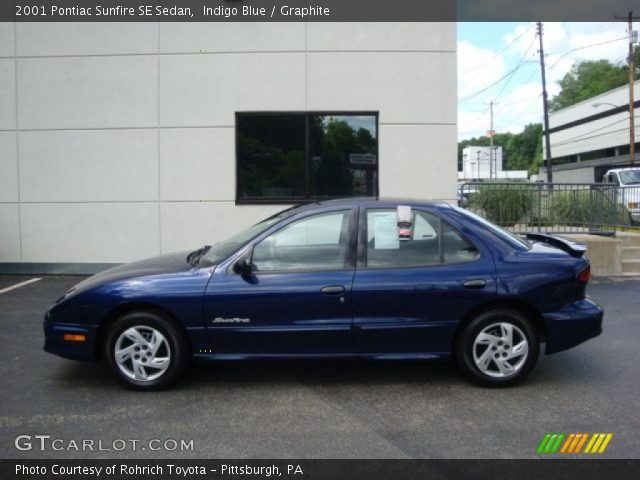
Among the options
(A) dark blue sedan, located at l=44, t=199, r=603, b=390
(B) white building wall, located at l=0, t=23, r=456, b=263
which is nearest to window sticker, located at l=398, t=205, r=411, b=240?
(A) dark blue sedan, located at l=44, t=199, r=603, b=390

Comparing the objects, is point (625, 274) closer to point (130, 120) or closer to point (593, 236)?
point (593, 236)

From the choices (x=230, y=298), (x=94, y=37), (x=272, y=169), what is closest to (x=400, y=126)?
(x=272, y=169)

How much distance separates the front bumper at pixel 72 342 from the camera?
493cm

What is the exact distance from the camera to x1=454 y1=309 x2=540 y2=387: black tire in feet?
16.1

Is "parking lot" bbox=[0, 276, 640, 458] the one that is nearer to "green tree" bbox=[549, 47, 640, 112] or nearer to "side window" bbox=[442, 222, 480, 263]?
"side window" bbox=[442, 222, 480, 263]

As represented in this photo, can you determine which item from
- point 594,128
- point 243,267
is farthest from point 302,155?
point 594,128

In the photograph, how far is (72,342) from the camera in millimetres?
4957

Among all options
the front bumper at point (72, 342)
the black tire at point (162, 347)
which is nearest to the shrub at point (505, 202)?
the black tire at point (162, 347)

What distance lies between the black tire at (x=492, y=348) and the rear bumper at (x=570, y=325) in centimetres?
14

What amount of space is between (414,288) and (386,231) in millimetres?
537

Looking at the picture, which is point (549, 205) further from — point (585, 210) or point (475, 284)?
point (475, 284)

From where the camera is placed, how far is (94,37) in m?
10.3
